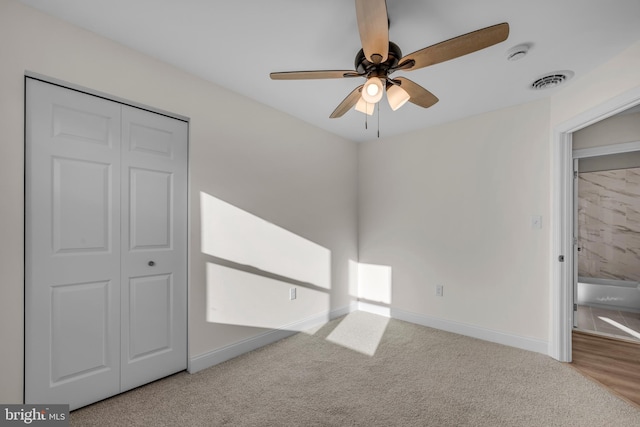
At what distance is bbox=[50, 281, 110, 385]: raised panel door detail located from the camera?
1768mm

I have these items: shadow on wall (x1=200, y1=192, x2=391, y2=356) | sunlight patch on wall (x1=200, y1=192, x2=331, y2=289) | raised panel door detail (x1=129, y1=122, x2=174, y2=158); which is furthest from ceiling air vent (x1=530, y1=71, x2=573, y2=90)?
raised panel door detail (x1=129, y1=122, x2=174, y2=158)

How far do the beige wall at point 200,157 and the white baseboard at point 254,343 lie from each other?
5 centimetres

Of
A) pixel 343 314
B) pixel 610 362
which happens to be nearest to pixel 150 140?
pixel 343 314

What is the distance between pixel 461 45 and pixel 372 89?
0.46 m

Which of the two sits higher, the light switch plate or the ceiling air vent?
the ceiling air vent

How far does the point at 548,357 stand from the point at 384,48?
9.77 ft

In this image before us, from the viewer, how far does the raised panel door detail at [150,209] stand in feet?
6.88

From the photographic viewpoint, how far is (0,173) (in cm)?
156

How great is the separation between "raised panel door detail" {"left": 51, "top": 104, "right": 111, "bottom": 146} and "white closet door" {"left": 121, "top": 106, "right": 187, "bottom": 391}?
120 millimetres

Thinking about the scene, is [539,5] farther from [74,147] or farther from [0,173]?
[0,173]

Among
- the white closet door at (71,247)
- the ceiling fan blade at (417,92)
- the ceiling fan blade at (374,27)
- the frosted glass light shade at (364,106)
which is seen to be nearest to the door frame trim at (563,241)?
the ceiling fan blade at (417,92)

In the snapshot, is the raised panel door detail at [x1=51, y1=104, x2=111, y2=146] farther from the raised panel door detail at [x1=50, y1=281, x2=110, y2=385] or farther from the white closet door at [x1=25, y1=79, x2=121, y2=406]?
the raised panel door detail at [x1=50, y1=281, x2=110, y2=385]

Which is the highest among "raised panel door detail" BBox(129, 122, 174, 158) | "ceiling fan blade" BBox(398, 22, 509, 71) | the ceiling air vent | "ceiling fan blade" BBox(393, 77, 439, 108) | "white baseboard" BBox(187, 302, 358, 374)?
the ceiling air vent

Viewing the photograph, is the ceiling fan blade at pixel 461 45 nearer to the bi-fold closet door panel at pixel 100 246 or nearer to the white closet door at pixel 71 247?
the bi-fold closet door panel at pixel 100 246
